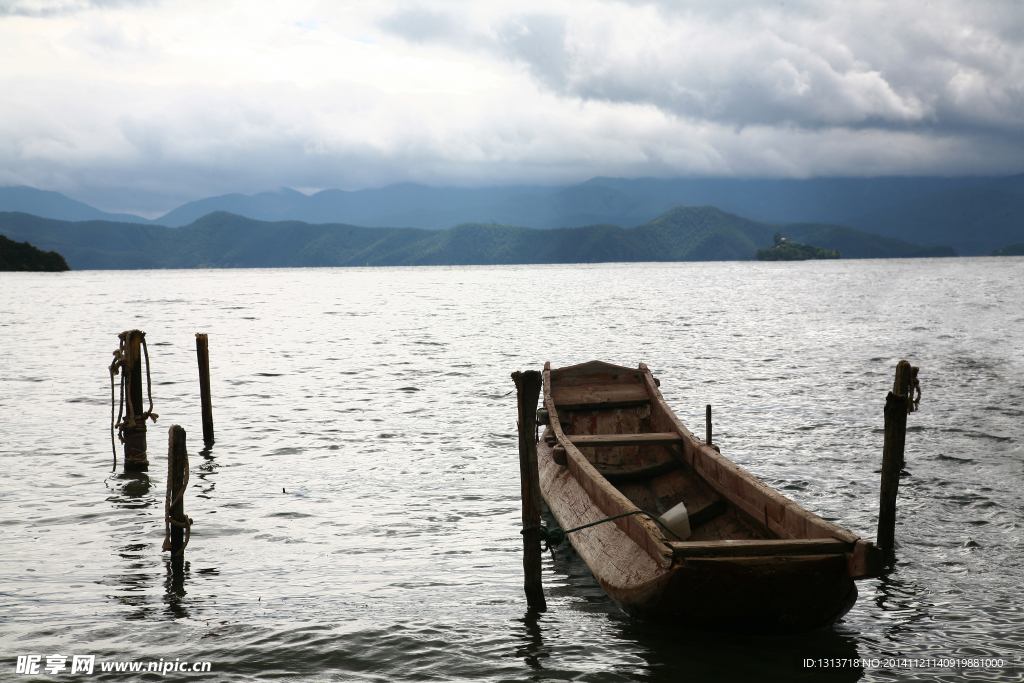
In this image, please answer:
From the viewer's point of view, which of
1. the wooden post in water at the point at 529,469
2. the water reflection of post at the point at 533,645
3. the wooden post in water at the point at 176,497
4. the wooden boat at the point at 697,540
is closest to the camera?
the wooden boat at the point at 697,540

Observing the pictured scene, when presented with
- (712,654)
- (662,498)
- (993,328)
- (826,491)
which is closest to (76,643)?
(712,654)

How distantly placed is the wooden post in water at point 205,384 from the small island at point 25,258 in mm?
158453

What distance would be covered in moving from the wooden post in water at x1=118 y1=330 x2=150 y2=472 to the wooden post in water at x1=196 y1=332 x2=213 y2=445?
2022mm

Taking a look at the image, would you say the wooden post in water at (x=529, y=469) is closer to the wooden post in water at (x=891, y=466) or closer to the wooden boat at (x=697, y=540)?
the wooden boat at (x=697, y=540)

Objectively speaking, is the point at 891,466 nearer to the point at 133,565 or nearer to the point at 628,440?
the point at 628,440

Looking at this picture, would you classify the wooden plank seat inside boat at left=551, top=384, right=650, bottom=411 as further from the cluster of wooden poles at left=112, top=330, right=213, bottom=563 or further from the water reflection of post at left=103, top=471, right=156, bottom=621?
the water reflection of post at left=103, top=471, right=156, bottom=621

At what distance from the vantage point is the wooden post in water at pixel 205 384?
16.0 metres

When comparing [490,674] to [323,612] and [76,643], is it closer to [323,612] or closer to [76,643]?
[323,612]

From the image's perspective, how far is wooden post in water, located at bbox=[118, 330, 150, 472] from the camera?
1355cm

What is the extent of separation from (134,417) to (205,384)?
2471 millimetres

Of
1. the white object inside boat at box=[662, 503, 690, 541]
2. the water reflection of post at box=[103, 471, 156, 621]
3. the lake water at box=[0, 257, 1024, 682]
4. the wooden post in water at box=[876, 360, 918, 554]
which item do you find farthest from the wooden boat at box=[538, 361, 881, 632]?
the water reflection of post at box=[103, 471, 156, 621]

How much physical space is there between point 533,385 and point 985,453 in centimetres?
1192

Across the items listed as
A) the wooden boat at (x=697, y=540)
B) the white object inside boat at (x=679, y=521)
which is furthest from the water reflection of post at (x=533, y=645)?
the white object inside boat at (x=679, y=521)

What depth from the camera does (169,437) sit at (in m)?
9.47
